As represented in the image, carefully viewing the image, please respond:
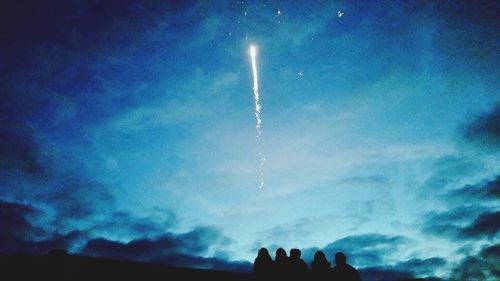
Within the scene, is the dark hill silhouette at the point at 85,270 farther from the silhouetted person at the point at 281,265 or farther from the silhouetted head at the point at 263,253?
the silhouetted head at the point at 263,253

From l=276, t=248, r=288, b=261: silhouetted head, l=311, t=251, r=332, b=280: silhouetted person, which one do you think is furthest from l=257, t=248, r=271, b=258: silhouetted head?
l=311, t=251, r=332, b=280: silhouetted person

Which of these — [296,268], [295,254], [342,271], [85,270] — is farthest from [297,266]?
[85,270]

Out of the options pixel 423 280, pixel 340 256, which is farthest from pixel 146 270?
pixel 423 280

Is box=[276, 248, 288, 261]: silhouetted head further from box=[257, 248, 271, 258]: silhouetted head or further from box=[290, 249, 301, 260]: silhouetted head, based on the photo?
box=[290, 249, 301, 260]: silhouetted head

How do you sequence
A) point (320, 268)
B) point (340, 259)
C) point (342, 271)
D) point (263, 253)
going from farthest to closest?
point (340, 259) < point (342, 271) < point (320, 268) < point (263, 253)

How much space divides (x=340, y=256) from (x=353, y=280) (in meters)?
0.81

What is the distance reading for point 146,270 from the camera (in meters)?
8.20

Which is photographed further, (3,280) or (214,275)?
(214,275)

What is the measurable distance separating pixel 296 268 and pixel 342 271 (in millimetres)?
1765

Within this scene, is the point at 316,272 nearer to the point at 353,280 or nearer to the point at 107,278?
the point at 353,280

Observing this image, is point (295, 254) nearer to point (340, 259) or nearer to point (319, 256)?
point (319, 256)

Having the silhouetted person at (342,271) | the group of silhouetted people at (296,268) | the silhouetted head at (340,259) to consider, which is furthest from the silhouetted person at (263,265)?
the silhouetted head at (340,259)

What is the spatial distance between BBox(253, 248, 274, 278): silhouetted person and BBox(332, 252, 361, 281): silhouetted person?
2303mm

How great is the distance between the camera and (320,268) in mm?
10148
